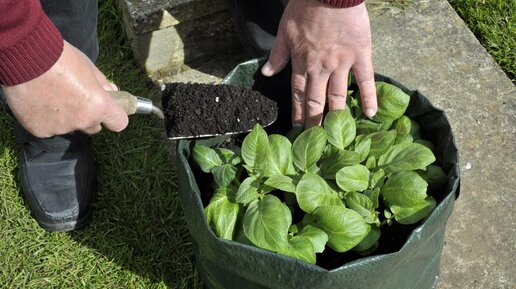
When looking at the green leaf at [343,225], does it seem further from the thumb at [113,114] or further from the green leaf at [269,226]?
the thumb at [113,114]

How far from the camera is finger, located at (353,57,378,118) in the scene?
1.51 m

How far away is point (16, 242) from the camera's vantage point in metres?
2.01

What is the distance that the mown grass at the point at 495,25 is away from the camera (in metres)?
2.31

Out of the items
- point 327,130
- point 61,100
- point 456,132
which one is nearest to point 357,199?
point 327,130

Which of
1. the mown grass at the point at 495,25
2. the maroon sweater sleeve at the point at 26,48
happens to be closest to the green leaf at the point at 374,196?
the maroon sweater sleeve at the point at 26,48

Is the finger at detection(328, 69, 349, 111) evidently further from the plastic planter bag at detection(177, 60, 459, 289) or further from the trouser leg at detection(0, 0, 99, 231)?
the trouser leg at detection(0, 0, 99, 231)

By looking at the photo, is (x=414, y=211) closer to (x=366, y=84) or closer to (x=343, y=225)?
(x=343, y=225)

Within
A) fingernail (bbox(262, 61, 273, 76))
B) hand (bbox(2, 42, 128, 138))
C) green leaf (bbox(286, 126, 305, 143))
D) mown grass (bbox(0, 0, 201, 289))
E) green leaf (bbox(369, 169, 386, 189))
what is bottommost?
mown grass (bbox(0, 0, 201, 289))

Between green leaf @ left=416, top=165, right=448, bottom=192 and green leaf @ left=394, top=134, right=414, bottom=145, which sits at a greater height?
green leaf @ left=394, top=134, right=414, bottom=145

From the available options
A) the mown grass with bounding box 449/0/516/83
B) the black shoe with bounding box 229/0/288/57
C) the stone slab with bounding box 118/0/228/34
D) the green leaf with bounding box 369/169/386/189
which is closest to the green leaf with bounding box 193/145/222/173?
the green leaf with bounding box 369/169/386/189

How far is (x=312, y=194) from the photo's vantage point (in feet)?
4.49

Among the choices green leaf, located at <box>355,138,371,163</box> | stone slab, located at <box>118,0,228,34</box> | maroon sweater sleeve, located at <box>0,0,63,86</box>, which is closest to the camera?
maroon sweater sleeve, located at <box>0,0,63,86</box>

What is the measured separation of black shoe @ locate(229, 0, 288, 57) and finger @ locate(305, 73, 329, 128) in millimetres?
505

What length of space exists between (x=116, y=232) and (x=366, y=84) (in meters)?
0.93
